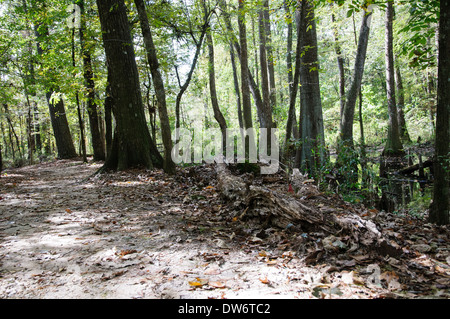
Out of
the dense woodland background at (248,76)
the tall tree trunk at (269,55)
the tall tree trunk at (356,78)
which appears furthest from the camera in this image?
the tall tree trunk at (269,55)

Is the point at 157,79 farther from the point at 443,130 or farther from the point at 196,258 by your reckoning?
the point at 443,130

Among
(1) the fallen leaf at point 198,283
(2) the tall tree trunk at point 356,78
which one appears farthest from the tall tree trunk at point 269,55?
(1) the fallen leaf at point 198,283

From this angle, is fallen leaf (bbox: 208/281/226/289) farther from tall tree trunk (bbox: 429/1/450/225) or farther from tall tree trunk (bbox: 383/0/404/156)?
tall tree trunk (bbox: 383/0/404/156)

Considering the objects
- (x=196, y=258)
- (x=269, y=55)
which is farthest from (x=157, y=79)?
(x=269, y=55)

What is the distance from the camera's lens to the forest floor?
230cm

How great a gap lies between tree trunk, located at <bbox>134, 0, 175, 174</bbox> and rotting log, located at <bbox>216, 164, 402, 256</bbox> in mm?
3617

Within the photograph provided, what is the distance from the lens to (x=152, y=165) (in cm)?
817

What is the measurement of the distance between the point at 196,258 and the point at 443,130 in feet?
11.3

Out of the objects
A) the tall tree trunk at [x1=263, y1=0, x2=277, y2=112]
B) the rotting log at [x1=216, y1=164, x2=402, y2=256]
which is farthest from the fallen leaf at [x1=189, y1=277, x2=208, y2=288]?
the tall tree trunk at [x1=263, y1=0, x2=277, y2=112]

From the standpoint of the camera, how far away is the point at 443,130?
142 inches

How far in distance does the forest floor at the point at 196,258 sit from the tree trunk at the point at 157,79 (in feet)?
8.93

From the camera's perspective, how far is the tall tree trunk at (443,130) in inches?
135

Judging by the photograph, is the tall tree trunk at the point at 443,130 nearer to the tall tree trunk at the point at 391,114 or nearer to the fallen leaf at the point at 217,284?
the fallen leaf at the point at 217,284
